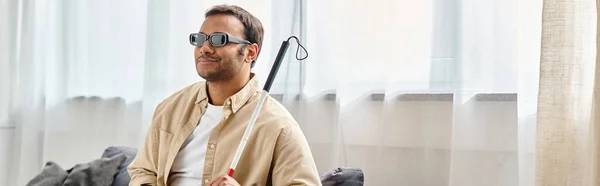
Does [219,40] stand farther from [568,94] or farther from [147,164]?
[568,94]

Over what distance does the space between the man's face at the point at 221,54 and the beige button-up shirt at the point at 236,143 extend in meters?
0.07

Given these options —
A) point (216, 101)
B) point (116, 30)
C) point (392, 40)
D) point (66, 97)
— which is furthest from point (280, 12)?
point (66, 97)

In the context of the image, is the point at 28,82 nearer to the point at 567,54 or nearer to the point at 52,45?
the point at 52,45

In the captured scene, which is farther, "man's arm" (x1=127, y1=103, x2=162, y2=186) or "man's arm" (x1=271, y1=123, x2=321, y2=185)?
"man's arm" (x1=127, y1=103, x2=162, y2=186)

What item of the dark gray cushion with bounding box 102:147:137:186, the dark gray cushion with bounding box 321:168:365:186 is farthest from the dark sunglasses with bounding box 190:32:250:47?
the dark gray cushion with bounding box 102:147:137:186

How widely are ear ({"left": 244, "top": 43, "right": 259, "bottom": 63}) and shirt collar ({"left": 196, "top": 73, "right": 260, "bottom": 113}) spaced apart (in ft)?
0.20

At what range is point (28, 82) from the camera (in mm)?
3391

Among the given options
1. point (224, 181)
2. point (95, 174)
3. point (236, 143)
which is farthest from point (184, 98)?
point (95, 174)

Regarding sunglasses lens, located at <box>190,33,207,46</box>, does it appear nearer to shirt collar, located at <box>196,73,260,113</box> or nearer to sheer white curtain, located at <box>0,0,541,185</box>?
shirt collar, located at <box>196,73,260,113</box>

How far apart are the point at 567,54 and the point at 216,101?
917 millimetres

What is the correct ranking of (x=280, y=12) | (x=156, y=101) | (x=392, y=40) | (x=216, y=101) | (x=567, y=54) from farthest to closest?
(x=156, y=101) → (x=280, y=12) → (x=392, y=40) → (x=216, y=101) → (x=567, y=54)

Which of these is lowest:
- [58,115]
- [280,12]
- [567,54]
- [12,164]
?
[12,164]

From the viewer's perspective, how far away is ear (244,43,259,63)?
202cm

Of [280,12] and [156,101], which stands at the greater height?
[280,12]
